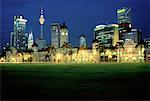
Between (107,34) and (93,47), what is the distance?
483 inches

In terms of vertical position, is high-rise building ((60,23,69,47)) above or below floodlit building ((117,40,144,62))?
above

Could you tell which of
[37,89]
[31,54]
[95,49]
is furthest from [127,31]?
[37,89]

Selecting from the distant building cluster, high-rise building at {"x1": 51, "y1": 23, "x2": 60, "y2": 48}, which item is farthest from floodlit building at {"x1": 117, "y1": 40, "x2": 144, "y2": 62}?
high-rise building at {"x1": 51, "y1": 23, "x2": 60, "y2": 48}

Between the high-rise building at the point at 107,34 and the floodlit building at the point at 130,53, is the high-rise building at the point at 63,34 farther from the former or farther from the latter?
the floodlit building at the point at 130,53

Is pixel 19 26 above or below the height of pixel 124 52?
above

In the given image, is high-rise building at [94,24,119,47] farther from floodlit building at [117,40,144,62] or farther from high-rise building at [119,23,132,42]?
floodlit building at [117,40,144,62]

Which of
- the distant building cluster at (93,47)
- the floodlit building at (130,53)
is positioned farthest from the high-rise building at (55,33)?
the floodlit building at (130,53)

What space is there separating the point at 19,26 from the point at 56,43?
1251cm

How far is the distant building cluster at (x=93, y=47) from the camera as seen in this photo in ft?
219

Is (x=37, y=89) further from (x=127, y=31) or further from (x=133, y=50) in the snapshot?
(x=127, y=31)

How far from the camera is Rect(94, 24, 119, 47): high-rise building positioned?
8188 cm

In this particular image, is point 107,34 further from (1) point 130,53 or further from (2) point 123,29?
(1) point 130,53

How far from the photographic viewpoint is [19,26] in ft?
249

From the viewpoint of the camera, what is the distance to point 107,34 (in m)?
81.9
